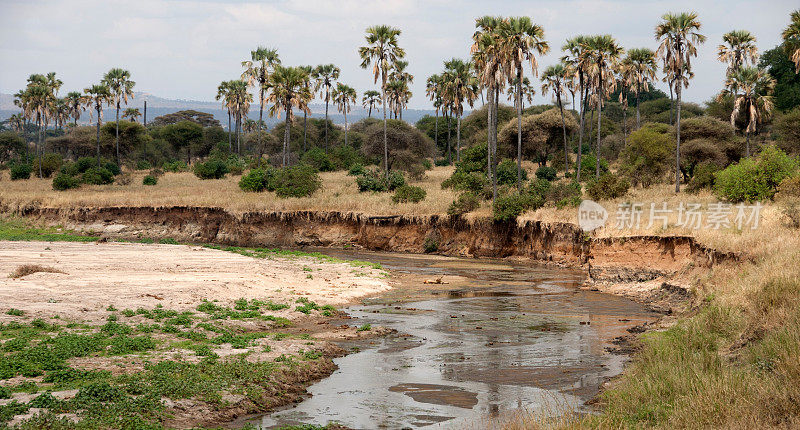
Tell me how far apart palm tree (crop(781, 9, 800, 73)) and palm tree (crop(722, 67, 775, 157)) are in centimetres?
222

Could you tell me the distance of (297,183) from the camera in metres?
51.6

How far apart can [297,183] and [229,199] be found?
5.12m

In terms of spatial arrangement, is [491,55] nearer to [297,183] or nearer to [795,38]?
[297,183]

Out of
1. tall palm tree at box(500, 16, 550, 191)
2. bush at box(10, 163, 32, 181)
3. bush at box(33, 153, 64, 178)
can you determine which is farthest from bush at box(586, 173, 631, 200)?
bush at box(10, 163, 32, 181)

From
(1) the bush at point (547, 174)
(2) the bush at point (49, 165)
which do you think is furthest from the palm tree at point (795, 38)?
(2) the bush at point (49, 165)

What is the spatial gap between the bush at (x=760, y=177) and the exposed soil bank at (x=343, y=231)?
8138 millimetres

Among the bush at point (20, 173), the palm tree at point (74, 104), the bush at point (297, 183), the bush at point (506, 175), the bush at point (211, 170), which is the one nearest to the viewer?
the bush at point (297, 183)

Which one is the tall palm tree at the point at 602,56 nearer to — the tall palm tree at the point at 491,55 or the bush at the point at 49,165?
the tall palm tree at the point at 491,55

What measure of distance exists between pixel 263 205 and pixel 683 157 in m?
31.1

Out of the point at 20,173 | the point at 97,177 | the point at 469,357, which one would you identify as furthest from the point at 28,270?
the point at 20,173

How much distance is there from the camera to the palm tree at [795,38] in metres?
49.4

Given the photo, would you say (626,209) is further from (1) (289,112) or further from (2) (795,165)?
(1) (289,112)

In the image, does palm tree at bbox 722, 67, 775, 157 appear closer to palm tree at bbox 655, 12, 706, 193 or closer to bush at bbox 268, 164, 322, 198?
palm tree at bbox 655, 12, 706, 193

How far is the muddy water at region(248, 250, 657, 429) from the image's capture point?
11977 millimetres
